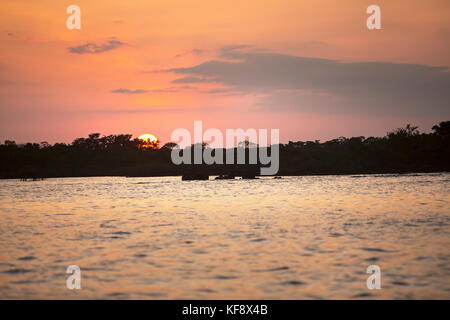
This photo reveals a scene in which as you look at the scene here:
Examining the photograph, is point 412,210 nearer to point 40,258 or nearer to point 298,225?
point 298,225

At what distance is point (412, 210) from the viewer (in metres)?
43.2

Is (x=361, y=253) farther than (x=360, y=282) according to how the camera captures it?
Yes

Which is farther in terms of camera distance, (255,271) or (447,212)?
(447,212)

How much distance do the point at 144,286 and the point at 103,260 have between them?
5.26 metres
